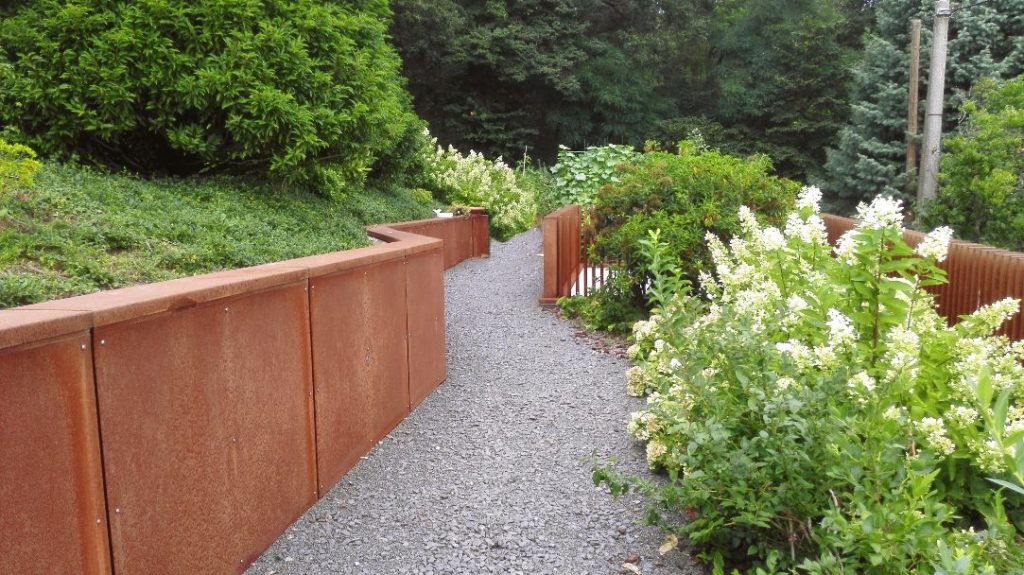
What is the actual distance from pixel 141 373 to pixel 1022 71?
1982cm

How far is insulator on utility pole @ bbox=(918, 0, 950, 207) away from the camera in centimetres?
1167

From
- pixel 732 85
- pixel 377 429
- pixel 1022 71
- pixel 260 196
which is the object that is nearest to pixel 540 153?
pixel 732 85

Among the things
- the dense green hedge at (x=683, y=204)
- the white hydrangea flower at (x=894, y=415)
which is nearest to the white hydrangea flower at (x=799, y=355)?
the white hydrangea flower at (x=894, y=415)

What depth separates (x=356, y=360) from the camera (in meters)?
4.21

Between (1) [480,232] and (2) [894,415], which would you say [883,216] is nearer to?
(2) [894,415]

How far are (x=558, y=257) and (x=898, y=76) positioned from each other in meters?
14.0

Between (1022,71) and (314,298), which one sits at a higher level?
(1022,71)

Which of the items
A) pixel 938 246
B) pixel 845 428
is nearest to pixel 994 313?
pixel 938 246

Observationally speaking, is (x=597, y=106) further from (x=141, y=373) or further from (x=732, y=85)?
(x=141, y=373)

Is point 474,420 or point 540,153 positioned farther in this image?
point 540,153

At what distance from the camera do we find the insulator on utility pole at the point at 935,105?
38.3ft

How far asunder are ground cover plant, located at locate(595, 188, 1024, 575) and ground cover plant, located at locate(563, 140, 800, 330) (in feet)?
13.1

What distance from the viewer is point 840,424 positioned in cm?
243

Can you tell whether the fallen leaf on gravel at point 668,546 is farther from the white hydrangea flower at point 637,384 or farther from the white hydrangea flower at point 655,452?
the white hydrangea flower at point 637,384
